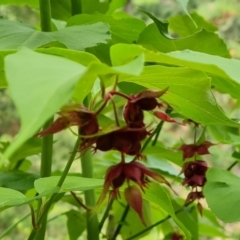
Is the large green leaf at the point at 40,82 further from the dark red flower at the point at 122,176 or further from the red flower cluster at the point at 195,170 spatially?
the red flower cluster at the point at 195,170

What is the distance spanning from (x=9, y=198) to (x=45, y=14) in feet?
0.55

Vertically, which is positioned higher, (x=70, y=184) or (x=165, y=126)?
(x=70, y=184)

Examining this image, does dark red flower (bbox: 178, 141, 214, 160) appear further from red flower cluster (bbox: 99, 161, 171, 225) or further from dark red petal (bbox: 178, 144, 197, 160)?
red flower cluster (bbox: 99, 161, 171, 225)

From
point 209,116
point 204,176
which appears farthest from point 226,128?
point 209,116

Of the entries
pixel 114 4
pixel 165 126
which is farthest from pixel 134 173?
pixel 165 126

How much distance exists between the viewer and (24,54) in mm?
180

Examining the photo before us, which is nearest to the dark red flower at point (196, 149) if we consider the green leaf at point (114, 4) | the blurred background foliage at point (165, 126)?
the green leaf at point (114, 4)

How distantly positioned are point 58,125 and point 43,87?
0.06 m

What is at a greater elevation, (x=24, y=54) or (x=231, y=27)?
(x=24, y=54)

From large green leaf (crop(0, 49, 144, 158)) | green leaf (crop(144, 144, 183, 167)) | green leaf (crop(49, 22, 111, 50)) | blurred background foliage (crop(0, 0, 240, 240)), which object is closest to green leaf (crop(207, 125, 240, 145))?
green leaf (crop(144, 144, 183, 167))

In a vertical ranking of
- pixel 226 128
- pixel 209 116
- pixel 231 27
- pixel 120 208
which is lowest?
pixel 231 27

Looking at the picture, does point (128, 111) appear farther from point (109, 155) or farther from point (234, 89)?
point (109, 155)

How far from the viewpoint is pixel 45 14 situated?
39 cm

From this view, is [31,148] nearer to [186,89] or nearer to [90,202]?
[90,202]
